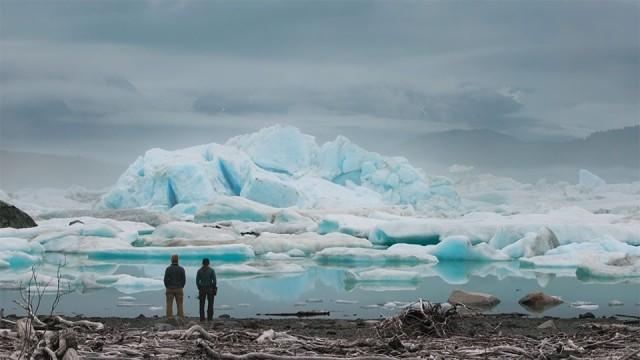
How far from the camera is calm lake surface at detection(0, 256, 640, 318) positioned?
1258 cm

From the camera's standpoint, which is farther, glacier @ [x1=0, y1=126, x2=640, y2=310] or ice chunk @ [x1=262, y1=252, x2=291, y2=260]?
ice chunk @ [x1=262, y1=252, x2=291, y2=260]

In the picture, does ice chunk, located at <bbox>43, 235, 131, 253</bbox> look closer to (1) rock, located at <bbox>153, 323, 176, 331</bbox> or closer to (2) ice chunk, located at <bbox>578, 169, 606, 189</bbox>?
(1) rock, located at <bbox>153, 323, 176, 331</bbox>

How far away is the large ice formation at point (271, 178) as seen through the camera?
105ft

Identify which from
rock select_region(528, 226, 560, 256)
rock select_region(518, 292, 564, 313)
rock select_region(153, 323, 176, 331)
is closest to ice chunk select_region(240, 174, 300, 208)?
rock select_region(528, 226, 560, 256)

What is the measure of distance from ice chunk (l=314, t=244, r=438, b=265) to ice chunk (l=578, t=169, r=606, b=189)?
24136 mm

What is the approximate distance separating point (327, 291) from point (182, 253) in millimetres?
6187

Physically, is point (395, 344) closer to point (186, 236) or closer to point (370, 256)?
point (370, 256)

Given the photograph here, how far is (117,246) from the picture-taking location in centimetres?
2097

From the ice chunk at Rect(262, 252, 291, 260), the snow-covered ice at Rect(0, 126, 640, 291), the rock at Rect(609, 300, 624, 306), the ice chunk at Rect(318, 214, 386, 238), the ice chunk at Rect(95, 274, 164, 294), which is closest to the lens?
the rock at Rect(609, 300, 624, 306)

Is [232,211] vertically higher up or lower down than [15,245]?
higher up

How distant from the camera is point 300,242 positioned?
2238 centimetres

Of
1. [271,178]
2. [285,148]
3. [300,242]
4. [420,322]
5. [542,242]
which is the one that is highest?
[285,148]

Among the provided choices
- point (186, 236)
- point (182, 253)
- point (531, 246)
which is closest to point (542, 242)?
point (531, 246)

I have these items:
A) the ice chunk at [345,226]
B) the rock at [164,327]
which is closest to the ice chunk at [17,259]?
the ice chunk at [345,226]
